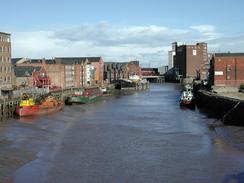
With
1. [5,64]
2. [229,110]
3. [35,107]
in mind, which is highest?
[5,64]

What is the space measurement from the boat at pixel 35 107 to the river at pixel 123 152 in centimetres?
698

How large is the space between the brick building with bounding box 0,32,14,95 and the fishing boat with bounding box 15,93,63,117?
875 inches

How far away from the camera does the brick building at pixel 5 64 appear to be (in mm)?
99500

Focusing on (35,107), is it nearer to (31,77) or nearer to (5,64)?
(5,64)

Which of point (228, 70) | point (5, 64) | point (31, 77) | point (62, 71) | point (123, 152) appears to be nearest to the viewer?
point (123, 152)

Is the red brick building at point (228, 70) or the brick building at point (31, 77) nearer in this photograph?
the brick building at point (31, 77)

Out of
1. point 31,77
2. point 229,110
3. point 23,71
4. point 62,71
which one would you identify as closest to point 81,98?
point 31,77

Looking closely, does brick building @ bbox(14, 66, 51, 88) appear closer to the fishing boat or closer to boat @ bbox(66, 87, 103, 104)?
boat @ bbox(66, 87, 103, 104)

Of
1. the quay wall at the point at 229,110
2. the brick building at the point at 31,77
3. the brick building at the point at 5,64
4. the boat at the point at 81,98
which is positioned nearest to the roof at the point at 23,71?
the brick building at the point at 31,77

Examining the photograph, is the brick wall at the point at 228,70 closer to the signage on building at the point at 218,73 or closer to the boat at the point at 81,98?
the signage on building at the point at 218,73

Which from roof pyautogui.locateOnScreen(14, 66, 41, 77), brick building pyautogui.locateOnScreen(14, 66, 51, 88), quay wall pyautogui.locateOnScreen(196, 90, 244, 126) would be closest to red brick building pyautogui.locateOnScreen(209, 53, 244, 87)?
quay wall pyautogui.locateOnScreen(196, 90, 244, 126)

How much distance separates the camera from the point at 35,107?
232ft

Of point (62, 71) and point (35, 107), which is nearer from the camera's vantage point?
point (35, 107)

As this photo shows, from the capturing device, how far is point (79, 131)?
52500 mm
